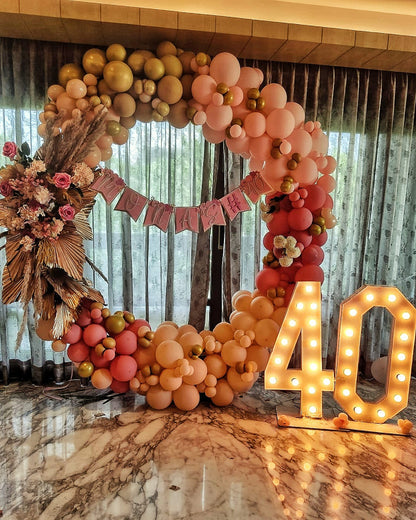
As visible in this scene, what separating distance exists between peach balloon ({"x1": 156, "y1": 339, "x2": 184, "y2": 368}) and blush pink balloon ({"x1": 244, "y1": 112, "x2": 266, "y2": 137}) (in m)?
1.16

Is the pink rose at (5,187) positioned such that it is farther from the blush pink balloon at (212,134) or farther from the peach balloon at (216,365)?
the peach balloon at (216,365)

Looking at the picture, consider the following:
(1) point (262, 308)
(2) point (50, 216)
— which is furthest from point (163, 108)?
(1) point (262, 308)

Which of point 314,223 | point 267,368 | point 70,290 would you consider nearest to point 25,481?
point 70,290

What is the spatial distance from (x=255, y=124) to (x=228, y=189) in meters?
0.60

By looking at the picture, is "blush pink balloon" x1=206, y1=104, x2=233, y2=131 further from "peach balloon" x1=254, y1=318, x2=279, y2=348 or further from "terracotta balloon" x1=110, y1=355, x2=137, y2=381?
"terracotta balloon" x1=110, y1=355, x2=137, y2=381

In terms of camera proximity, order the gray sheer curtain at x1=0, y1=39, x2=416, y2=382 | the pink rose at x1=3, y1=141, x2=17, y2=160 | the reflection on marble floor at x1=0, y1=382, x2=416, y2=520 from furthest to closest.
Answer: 1. the gray sheer curtain at x1=0, y1=39, x2=416, y2=382
2. the pink rose at x1=3, y1=141, x2=17, y2=160
3. the reflection on marble floor at x1=0, y1=382, x2=416, y2=520

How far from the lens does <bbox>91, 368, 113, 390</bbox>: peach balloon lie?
2.14m

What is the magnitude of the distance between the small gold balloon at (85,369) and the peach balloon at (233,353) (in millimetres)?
695

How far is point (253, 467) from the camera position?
180 centimetres

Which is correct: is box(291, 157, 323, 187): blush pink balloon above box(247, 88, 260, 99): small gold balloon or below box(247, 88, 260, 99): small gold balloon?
below

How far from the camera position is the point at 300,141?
2137mm

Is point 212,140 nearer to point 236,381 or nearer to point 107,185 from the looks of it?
point 107,185

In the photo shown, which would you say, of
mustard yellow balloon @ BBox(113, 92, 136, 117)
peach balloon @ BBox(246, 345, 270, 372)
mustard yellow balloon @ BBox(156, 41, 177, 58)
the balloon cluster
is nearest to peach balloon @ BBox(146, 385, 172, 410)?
the balloon cluster

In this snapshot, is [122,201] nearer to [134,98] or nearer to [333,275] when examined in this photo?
[134,98]
